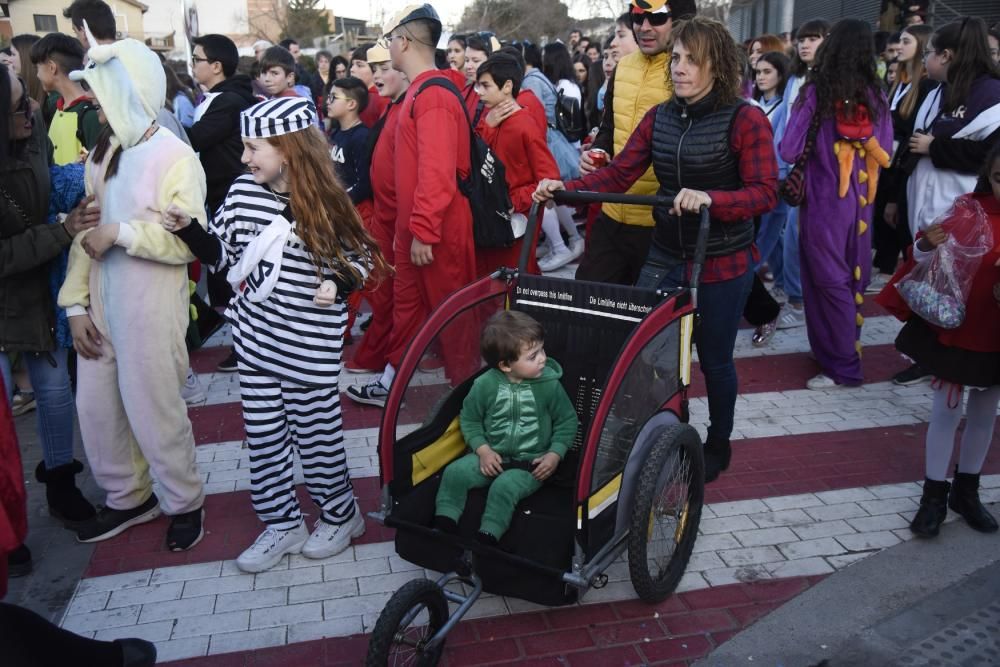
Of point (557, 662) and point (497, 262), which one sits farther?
point (497, 262)

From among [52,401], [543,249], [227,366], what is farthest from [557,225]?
[52,401]

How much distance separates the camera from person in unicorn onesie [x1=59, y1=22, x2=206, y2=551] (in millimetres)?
3449

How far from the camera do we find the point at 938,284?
3588mm

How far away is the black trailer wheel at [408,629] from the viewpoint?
2588 millimetres

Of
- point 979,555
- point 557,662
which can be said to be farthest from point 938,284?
point 557,662

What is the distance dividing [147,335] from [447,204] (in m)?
1.68

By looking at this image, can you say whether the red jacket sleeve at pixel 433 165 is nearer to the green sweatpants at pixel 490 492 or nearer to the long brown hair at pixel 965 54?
the green sweatpants at pixel 490 492

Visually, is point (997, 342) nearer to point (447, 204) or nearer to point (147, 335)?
point (447, 204)

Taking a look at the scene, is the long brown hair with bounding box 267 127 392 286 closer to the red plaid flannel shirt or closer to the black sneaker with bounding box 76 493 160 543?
the red plaid flannel shirt

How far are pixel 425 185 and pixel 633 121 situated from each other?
3.65ft

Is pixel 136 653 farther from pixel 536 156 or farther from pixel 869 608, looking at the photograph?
pixel 536 156

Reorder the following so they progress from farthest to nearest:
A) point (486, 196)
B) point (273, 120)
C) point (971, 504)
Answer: point (486, 196) < point (971, 504) < point (273, 120)

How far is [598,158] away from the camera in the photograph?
14.8ft

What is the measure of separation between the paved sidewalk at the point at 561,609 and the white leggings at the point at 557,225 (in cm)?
454
